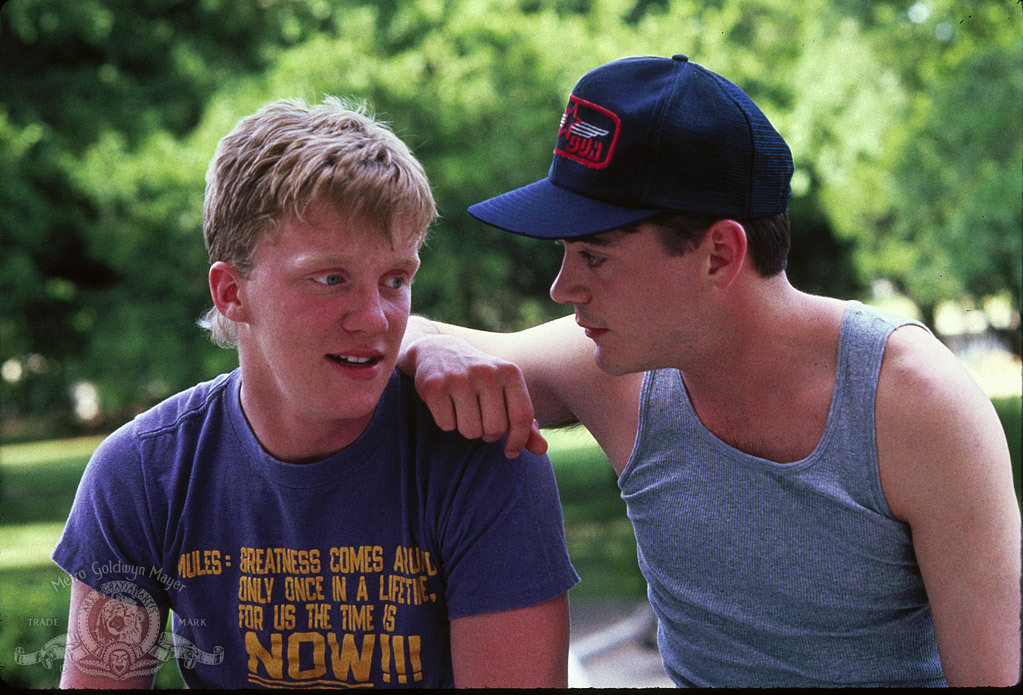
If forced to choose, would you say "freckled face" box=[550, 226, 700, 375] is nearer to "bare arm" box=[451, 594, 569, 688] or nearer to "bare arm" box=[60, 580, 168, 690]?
"bare arm" box=[451, 594, 569, 688]

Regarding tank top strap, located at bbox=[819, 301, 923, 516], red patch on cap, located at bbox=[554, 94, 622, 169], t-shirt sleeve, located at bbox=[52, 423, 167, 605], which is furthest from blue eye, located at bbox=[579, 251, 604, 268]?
t-shirt sleeve, located at bbox=[52, 423, 167, 605]

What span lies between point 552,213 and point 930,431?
80cm

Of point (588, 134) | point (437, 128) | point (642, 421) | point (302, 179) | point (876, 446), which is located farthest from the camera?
point (437, 128)

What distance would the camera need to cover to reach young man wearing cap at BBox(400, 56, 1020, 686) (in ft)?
5.81

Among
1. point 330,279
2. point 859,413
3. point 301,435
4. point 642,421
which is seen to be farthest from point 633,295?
point 301,435

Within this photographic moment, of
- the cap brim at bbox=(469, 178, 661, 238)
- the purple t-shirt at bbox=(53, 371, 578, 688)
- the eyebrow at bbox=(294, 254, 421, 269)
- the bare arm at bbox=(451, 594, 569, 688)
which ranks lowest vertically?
the bare arm at bbox=(451, 594, 569, 688)

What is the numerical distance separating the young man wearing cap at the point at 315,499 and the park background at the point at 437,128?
4.21m

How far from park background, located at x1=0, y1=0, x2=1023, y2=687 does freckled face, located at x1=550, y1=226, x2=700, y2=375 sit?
4141mm

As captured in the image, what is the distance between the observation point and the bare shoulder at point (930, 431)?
1753mm

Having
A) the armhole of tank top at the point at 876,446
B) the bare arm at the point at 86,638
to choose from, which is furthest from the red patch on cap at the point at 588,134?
the bare arm at the point at 86,638

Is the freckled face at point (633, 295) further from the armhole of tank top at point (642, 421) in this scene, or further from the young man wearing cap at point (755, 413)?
the armhole of tank top at point (642, 421)

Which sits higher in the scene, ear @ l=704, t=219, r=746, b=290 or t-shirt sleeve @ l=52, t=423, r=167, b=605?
ear @ l=704, t=219, r=746, b=290

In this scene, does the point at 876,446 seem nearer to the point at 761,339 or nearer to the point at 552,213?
the point at 761,339

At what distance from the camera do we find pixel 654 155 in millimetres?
1852
